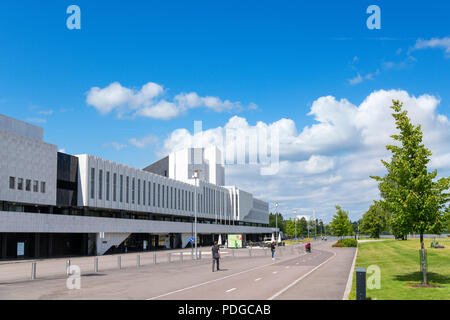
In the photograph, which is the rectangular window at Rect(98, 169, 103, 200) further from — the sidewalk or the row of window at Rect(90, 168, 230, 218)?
Result: the sidewalk

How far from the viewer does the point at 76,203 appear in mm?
56344

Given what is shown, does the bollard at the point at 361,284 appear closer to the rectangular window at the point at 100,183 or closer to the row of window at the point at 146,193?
the row of window at the point at 146,193

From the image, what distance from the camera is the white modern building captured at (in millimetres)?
46062

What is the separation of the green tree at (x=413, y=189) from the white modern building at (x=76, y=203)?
21.4 meters

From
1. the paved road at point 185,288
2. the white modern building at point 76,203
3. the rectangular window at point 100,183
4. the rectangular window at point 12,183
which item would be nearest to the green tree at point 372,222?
the white modern building at point 76,203

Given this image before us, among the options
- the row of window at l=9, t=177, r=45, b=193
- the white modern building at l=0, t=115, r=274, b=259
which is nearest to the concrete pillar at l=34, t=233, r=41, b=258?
the white modern building at l=0, t=115, r=274, b=259

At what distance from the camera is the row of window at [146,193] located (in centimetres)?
6067

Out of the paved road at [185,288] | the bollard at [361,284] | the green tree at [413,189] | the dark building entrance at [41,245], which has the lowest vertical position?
the dark building entrance at [41,245]

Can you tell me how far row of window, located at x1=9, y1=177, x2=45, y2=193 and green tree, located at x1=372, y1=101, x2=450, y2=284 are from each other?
39979 millimetres

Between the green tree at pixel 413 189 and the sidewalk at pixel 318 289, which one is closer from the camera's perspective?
the sidewalk at pixel 318 289

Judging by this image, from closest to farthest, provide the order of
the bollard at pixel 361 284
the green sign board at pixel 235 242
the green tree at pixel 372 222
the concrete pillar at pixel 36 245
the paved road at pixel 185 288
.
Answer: the bollard at pixel 361 284
the paved road at pixel 185 288
the concrete pillar at pixel 36 245
the green sign board at pixel 235 242
the green tree at pixel 372 222

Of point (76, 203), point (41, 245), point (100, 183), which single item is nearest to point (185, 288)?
point (41, 245)

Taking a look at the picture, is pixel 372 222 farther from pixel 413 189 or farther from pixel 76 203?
pixel 413 189

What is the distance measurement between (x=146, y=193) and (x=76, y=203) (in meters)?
18.2
